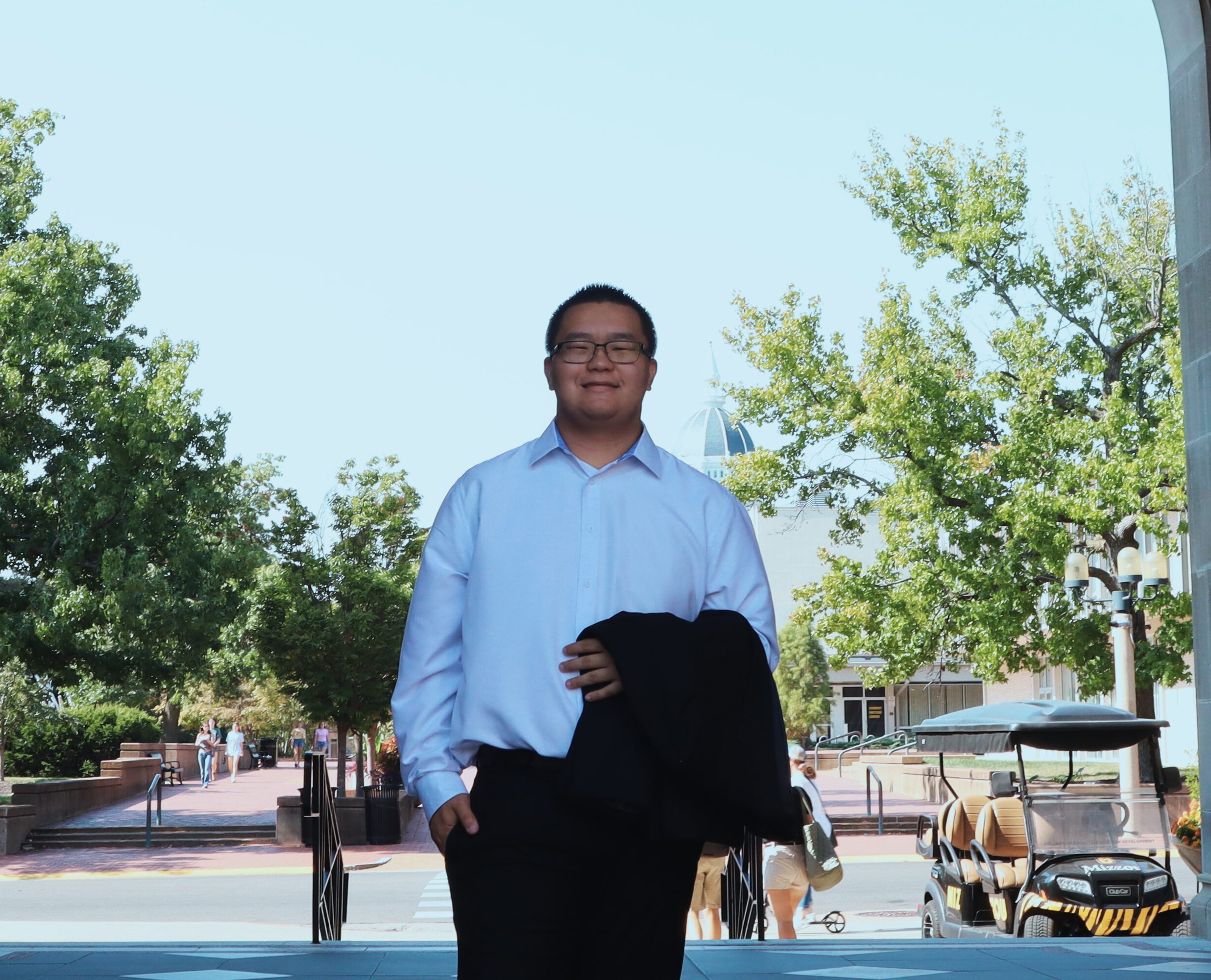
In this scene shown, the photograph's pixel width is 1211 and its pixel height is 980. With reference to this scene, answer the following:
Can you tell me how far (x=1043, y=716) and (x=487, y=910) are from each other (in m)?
10.1

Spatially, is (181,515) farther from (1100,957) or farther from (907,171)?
(1100,957)

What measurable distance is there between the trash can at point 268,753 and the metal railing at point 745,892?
178ft

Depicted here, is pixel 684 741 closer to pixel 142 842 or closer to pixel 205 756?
pixel 142 842

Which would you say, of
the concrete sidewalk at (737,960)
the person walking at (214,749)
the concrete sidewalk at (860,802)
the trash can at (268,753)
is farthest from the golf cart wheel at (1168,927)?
the trash can at (268,753)

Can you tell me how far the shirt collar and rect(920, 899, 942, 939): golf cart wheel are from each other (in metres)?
9.25

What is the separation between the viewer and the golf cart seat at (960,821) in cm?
1152

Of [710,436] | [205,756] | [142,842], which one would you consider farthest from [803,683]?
[710,436]

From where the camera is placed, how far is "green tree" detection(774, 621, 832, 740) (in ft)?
213

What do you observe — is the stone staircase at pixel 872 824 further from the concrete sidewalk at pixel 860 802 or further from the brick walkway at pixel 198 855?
the brick walkway at pixel 198 855

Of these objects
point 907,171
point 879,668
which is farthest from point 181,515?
point 907,171

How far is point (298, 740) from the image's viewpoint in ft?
238

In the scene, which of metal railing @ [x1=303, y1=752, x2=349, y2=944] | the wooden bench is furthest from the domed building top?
metal railing @ [x1=303, y1=752, x2=349, y2=944]

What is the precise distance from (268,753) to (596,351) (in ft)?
203

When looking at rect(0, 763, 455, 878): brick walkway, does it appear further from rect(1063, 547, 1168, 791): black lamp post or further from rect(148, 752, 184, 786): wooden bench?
rect(148, 752, 184, 786): wooden bench
